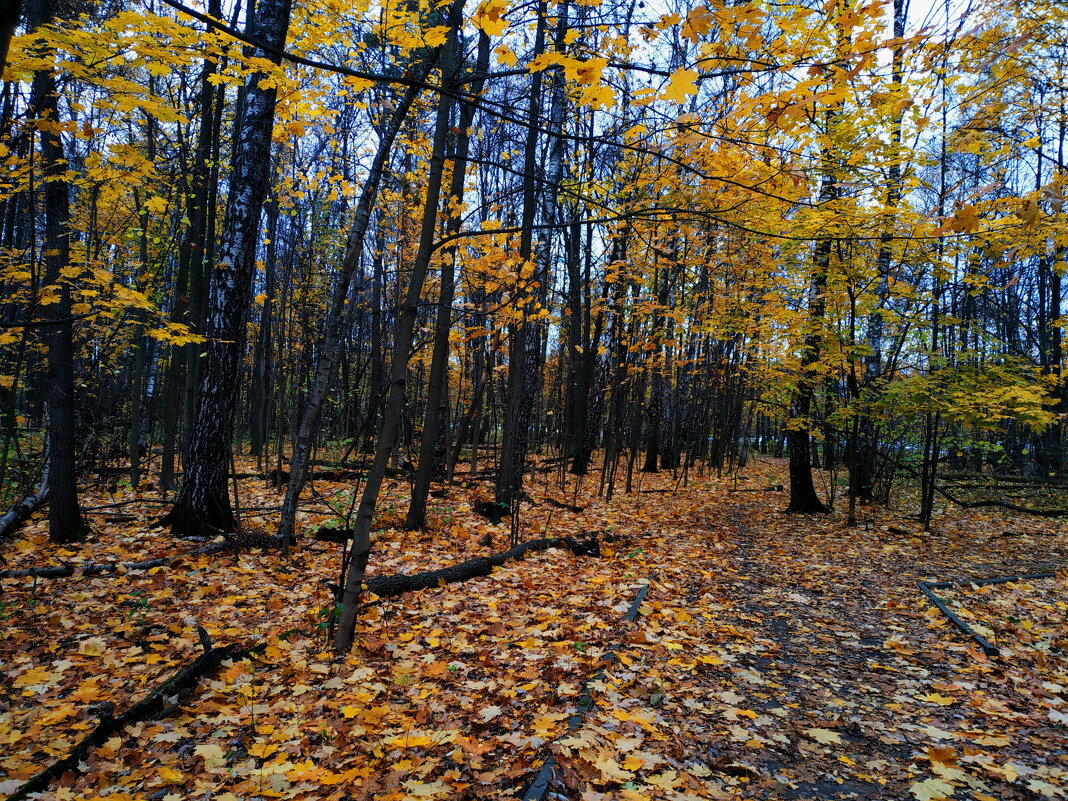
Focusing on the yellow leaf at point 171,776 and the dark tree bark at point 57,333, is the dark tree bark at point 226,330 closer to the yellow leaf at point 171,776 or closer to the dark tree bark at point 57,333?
the dark tree bark at point 57,333

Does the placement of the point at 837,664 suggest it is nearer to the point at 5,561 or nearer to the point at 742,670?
the point at 742,670

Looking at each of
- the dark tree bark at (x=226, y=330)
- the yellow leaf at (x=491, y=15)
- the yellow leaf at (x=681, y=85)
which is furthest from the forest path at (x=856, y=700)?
the dark tree bark at (x=226, y=330)

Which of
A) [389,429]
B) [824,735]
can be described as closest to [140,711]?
[389,429]

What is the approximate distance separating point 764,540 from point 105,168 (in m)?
9.71

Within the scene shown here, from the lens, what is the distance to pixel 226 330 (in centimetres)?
618

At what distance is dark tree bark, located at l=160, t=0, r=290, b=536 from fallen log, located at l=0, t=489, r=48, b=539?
1628mm

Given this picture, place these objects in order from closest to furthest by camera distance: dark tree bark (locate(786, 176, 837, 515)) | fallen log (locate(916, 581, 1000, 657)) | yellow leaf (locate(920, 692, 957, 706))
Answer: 1. yellow leaf (locate(920, 692, 957, 706))
2. fallen log (locate(916, 581, 1000, 657))
3. dark tree bark (locate(786, 176, 837, 515))

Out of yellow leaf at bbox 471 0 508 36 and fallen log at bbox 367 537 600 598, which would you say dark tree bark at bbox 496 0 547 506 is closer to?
fallen log at bbox 367 537 600 598

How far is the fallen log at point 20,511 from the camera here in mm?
6023

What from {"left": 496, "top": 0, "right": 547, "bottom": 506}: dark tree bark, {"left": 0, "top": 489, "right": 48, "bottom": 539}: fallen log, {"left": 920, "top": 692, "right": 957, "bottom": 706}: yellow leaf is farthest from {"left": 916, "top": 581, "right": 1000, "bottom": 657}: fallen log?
{"left": 0, "top": 489, "right": 48, "bottom": 539}: fallen log

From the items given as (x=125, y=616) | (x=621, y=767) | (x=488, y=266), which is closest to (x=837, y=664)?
(x=621, y=767)

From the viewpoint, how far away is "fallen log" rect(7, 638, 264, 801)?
250 cm

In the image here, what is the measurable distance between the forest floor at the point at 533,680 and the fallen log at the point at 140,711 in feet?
0.19

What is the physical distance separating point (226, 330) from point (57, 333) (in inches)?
59.4
